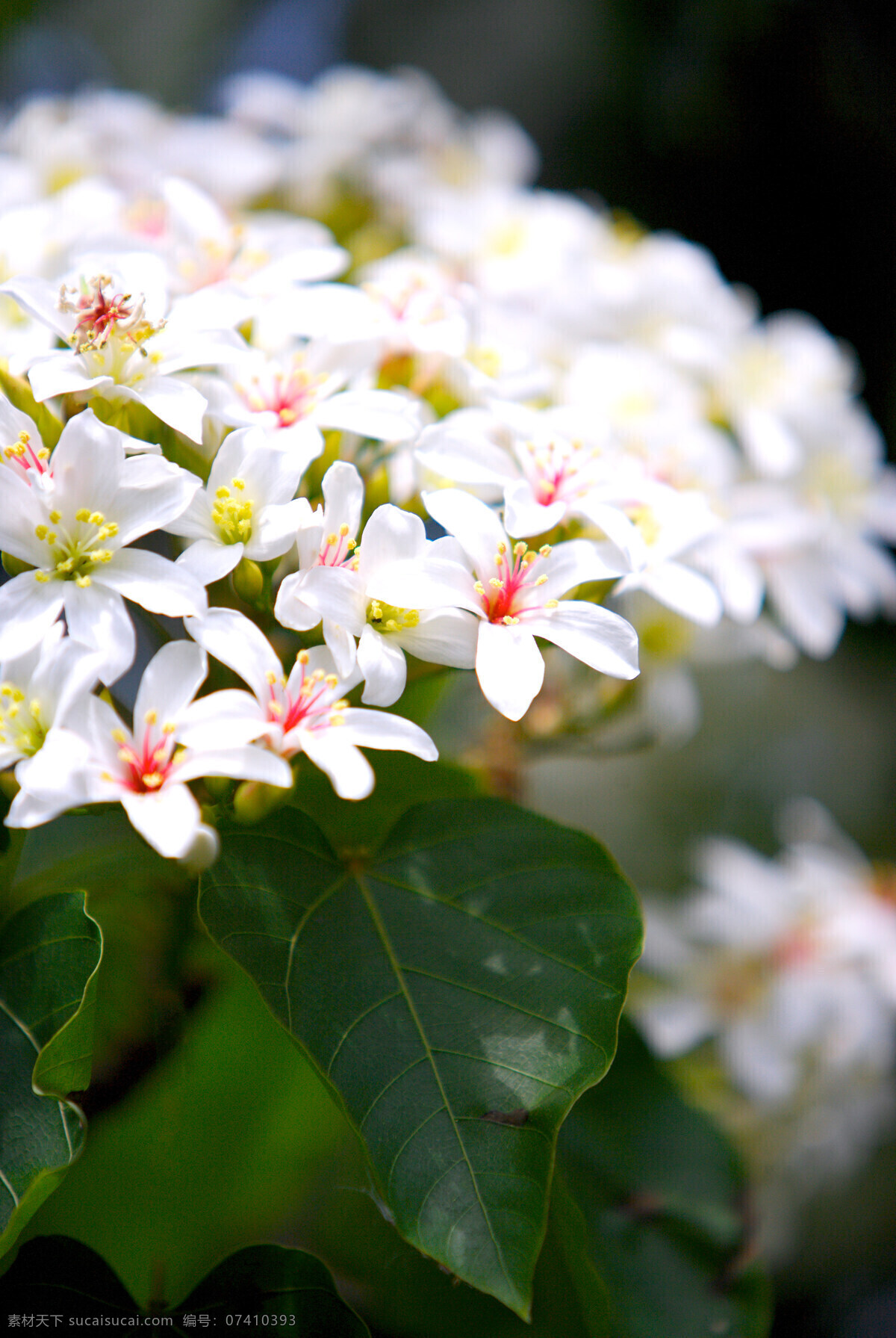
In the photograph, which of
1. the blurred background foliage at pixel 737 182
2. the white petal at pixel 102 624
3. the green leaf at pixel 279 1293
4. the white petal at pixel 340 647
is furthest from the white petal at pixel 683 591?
the blurred background foliage at pixel 737 182

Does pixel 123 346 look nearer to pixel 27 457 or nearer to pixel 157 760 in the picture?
pixel 27 457

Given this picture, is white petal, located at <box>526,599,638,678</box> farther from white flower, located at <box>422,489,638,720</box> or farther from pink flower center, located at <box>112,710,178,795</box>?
pink flower center, located at <box>112,710,178,795</box>

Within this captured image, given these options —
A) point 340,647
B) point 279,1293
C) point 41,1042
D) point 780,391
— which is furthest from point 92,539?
point 780,391

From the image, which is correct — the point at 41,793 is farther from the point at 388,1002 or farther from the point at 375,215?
the point at 375,215

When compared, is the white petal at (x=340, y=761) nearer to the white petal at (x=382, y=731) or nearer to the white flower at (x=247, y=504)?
the white petal at (x=382, y=731)

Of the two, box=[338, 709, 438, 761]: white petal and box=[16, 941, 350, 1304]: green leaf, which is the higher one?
box=[338, 709, 438, 761]: white petal

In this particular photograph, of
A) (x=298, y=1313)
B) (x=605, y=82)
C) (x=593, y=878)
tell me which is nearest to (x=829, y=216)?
(x=605, y=82)

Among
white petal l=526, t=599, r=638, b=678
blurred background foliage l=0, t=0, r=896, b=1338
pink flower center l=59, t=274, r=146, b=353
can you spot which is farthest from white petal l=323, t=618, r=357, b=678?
blurred background foliage l=0, t=0, r=896, b=1338
